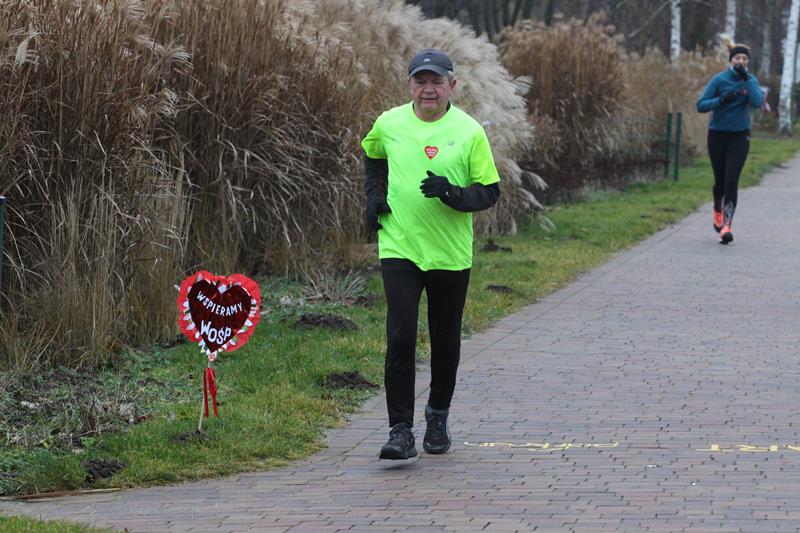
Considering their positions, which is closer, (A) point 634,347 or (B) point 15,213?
(B) point 15,213

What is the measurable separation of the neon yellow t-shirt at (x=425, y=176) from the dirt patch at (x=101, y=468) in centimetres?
154

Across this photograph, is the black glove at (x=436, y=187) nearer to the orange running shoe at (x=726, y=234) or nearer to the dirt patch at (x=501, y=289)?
the dirt patch at (x=501, y=289)

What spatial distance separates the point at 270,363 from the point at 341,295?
111 inches

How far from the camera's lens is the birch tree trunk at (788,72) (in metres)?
42.0

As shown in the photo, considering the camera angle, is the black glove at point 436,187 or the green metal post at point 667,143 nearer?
the black glove at point 436,187

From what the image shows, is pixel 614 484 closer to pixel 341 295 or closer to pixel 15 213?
pixel 15 213

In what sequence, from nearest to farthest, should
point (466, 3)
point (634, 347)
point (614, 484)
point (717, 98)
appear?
point (614, 484) < point (634, 347) < point (717, 98) < point (466, 3)

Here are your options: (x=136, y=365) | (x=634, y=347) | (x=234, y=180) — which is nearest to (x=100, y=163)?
(x=136, y=365)

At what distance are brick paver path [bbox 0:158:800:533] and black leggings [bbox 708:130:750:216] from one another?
158 inches

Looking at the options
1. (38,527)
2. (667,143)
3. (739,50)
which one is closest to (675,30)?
(667,143)

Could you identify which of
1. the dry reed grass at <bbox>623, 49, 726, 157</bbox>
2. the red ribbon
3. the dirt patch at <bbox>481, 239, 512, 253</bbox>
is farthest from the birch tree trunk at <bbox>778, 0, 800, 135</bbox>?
the red ribbon

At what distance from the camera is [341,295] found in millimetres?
11680

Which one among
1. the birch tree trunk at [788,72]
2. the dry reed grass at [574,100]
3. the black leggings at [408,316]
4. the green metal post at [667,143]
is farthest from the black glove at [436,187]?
the birch tree trunk at [788,72]

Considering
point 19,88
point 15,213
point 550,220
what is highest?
point 19,88
